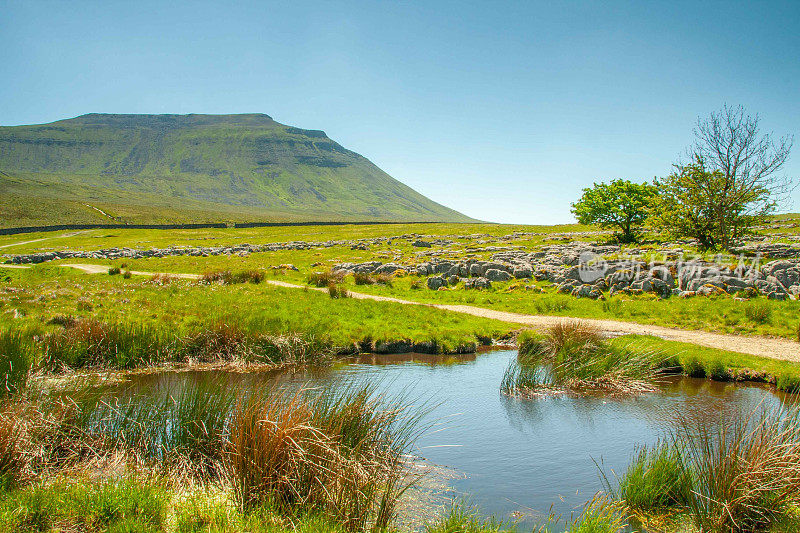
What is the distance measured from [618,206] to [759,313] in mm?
31040

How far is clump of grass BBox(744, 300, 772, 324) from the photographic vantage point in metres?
21.3

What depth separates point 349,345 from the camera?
20031 mm

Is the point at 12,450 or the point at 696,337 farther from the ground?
the point at 696,337

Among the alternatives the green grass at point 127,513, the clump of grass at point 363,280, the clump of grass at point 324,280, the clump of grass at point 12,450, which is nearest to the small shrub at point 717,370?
the green grass at point 127,513

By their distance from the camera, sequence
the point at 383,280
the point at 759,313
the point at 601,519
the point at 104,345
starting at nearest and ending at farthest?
the point at 601,519 < the point at 104,345 < the point at 759,313 < the point at 383,280

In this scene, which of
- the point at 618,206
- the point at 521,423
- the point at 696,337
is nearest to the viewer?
the point at 521,423

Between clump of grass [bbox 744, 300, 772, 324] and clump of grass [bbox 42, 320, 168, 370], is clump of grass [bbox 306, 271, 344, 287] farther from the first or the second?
clump of grass [bbox 744, 300, 772, 324]

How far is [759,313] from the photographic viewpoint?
70.4 feet

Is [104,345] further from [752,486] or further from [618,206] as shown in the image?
[618,206]

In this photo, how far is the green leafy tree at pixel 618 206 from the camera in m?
49.9

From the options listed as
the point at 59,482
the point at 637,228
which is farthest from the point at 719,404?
the point at 637,228

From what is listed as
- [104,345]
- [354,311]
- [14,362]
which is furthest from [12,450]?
[354,311]

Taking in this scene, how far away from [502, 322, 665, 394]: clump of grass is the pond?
0.63 meters

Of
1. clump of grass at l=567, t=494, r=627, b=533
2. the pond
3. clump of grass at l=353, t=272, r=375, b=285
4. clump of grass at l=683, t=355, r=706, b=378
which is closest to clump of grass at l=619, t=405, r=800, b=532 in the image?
clump of grass at l=567, t=494, r=627, b=533
